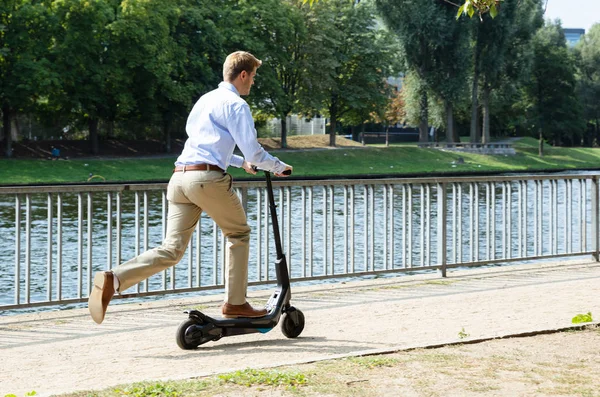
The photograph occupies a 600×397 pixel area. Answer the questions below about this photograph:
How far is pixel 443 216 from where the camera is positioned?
10875mm

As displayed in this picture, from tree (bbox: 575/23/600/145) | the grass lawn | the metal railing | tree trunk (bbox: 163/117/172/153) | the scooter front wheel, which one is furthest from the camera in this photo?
tree (bbox: 575/23/600/145)

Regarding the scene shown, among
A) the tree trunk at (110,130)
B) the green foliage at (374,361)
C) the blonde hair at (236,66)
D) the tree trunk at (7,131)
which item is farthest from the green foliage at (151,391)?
the tree trunk at (110,130)

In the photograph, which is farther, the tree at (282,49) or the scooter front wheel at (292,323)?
the tree at (282,49)

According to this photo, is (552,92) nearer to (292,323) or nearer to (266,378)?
(292,323)

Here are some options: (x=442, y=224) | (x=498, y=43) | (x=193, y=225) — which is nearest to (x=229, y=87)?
(x=193, y=225)

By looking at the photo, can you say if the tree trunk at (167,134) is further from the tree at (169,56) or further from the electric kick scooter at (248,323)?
the electric kick scooter at (248,323)

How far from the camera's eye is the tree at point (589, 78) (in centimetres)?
9125

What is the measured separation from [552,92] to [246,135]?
8363 cm

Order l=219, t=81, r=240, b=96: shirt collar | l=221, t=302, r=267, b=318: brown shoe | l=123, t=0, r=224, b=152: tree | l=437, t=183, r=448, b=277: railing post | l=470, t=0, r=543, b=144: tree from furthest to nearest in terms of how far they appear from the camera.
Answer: l=470, t=0, r=543, b=144: tree, l=123, t=0, r=224, b=152: tree, l=437, t=183, r=448, b=277: railing post, l=221, t=302, r=267, b=318: brown shoe, l=219, t=81, r=240, b=96: shirt collar

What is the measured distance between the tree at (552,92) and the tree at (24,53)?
47.5m

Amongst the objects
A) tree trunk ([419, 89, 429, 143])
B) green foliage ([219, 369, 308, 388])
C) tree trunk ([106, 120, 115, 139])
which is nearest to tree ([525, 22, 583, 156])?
tree trunk ([419, 89, 429, 143])

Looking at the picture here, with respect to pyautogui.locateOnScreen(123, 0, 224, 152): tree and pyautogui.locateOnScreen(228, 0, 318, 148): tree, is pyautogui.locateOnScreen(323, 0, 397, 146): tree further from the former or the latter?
pyautogui.locateOnScreen(123, 0, 224, 152): tree

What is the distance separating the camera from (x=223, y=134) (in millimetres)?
6430

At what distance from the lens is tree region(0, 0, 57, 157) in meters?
49.1
